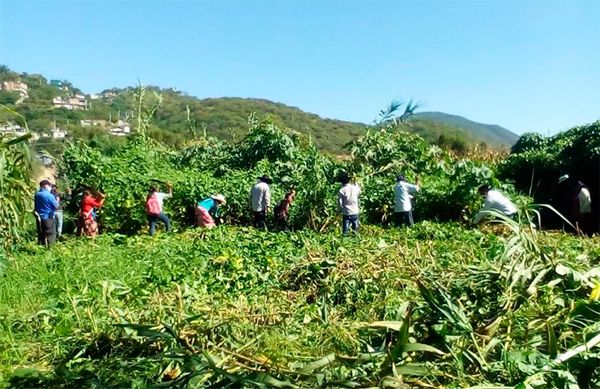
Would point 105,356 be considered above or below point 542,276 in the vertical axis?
below

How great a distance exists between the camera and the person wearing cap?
12.4 metres

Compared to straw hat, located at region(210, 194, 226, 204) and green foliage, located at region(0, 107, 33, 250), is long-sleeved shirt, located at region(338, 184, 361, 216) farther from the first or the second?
green foliage, located at region(0, 107, 33, 250)

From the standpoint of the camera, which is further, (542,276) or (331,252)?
(331,252)

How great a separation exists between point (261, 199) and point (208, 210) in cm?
123

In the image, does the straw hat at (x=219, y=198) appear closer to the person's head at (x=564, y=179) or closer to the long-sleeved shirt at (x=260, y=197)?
the long-sleeved shirt at (x=260, y=197)

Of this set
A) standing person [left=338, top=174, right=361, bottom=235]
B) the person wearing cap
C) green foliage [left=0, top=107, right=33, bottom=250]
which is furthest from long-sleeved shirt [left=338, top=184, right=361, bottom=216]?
green foliage [left=0, top=107, right=33, bottom=250]

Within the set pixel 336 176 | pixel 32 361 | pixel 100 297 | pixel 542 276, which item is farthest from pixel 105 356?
pixel 336 176

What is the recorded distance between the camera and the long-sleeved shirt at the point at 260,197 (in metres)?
12.6

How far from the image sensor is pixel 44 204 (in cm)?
1062

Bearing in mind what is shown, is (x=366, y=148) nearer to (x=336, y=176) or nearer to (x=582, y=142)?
(x=336, y=176)

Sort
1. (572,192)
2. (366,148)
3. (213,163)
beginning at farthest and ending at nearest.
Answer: (213,163) → (366,148) → (572,192)

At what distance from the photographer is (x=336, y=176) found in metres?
14.8

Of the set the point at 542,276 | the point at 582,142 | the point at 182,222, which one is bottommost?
the point at 182,222

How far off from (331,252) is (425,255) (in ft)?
4.22
